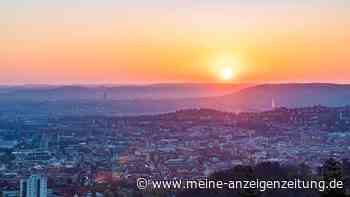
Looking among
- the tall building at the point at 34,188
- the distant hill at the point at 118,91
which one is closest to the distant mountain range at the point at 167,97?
the distant hill at the point at 118,91

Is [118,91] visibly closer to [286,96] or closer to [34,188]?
[286,96]

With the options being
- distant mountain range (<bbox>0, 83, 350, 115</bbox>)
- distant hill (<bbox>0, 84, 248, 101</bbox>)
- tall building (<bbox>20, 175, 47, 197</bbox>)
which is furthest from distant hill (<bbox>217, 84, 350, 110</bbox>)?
tall building (<bbox>20, 175, 47, 197</bbox>)

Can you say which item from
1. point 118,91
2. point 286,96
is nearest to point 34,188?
point 286,96

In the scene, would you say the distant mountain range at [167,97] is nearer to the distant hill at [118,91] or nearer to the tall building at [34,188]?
the distant hill at [118,91]

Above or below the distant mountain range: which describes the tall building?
below

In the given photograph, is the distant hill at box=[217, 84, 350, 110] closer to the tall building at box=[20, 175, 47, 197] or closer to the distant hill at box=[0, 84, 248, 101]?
the distant hill at box=[0, 84, 248, 101]

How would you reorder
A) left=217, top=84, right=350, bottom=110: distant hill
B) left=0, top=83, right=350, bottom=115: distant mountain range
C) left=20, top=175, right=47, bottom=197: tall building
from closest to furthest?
left=20, top=175, right=47, bottom=197: tall building, left=217, top=84, right=350, bottom=110: distant hill, left=0, top=83, right=350, bottom=115: distant mountain range
